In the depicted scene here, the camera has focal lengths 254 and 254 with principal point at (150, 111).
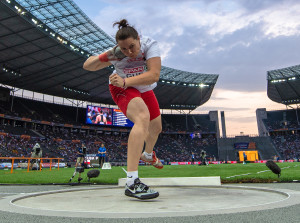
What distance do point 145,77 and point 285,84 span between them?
1899 inches

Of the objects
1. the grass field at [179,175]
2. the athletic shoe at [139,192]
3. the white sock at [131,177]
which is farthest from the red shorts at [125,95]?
the grass field at [179,175]

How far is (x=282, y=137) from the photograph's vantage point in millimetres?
50250

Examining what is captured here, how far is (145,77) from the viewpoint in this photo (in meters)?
2.84

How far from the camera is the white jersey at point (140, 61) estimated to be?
3.05m

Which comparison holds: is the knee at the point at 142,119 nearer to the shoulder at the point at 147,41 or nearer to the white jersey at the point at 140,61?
the white jersey at the point at 140,61

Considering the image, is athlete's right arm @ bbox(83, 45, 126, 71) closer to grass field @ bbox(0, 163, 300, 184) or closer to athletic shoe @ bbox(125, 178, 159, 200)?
athletic shoe @ bbox(125, 178, 159, 200)

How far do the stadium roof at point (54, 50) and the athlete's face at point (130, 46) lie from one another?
68.2ft

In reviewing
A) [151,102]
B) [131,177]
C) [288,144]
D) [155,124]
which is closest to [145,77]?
[151,102]

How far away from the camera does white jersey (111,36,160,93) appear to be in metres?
3.05

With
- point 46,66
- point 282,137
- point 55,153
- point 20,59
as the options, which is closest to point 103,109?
point 55,153

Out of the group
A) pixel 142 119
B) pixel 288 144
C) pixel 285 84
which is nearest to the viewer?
pixel 142 119

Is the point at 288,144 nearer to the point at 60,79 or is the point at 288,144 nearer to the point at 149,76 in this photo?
the point at 60,79

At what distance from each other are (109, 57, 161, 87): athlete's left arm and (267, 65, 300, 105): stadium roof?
44832 millimetres

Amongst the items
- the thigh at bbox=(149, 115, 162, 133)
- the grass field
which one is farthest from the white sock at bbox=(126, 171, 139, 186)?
the grass field
